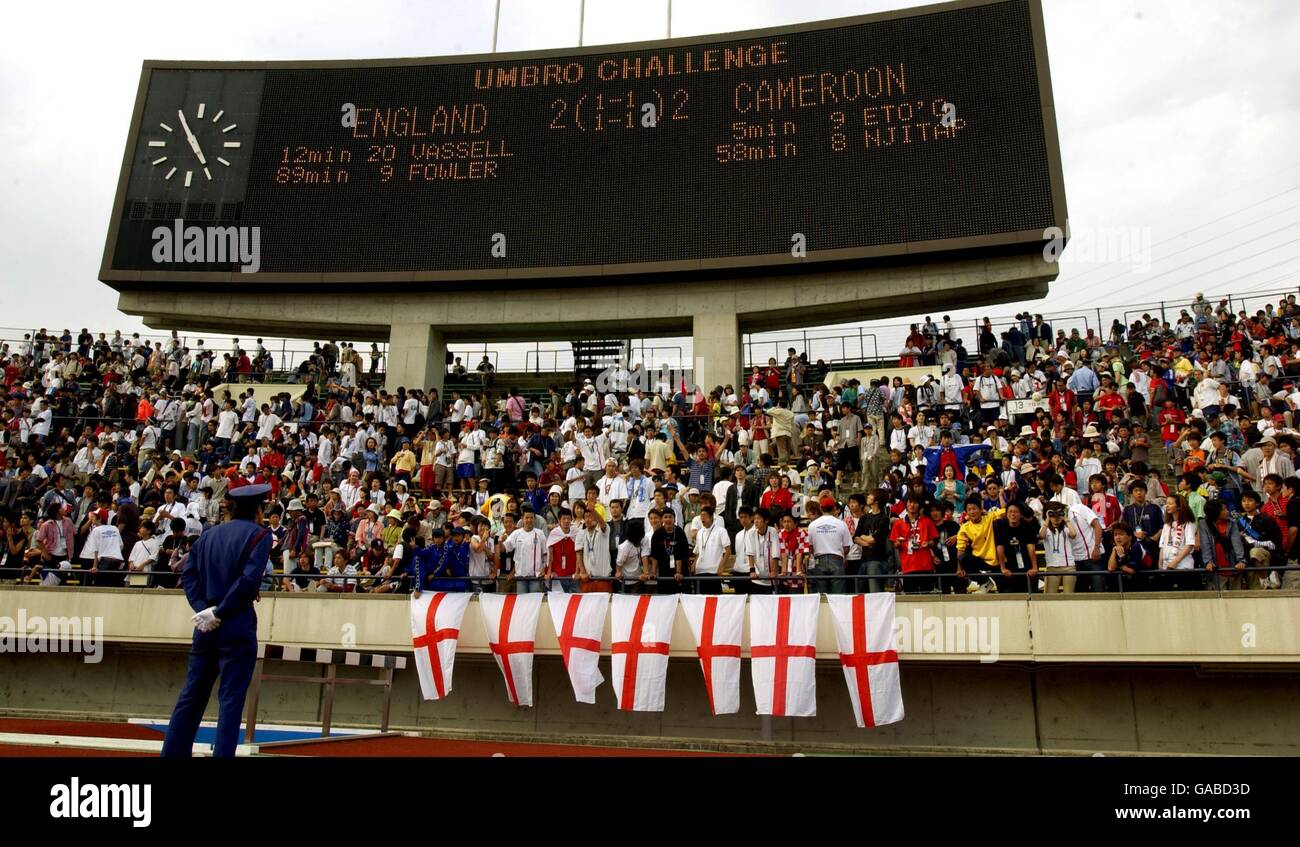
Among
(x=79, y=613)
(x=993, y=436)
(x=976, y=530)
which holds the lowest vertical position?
(x=79, y=613)

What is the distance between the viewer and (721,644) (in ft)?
38.7

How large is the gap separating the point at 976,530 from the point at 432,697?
23.4 feet

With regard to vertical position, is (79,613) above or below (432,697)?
above

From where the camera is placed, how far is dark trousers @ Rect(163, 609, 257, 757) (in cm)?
539

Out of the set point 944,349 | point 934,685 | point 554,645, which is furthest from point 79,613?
point 944,349

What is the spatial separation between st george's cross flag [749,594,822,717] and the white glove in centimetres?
715

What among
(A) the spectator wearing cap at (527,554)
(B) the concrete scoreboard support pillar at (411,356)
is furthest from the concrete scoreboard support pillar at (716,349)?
(A) the spectator wearing cap at (527,554)

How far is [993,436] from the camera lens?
1445 cm

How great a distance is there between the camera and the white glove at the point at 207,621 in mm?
5453

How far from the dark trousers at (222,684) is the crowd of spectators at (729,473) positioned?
6721mm

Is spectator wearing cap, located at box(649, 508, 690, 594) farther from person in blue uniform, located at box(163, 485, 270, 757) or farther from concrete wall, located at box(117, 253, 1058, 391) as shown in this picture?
concrete wall, located at box(117, 253, 1058, 391)

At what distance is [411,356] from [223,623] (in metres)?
18.5
